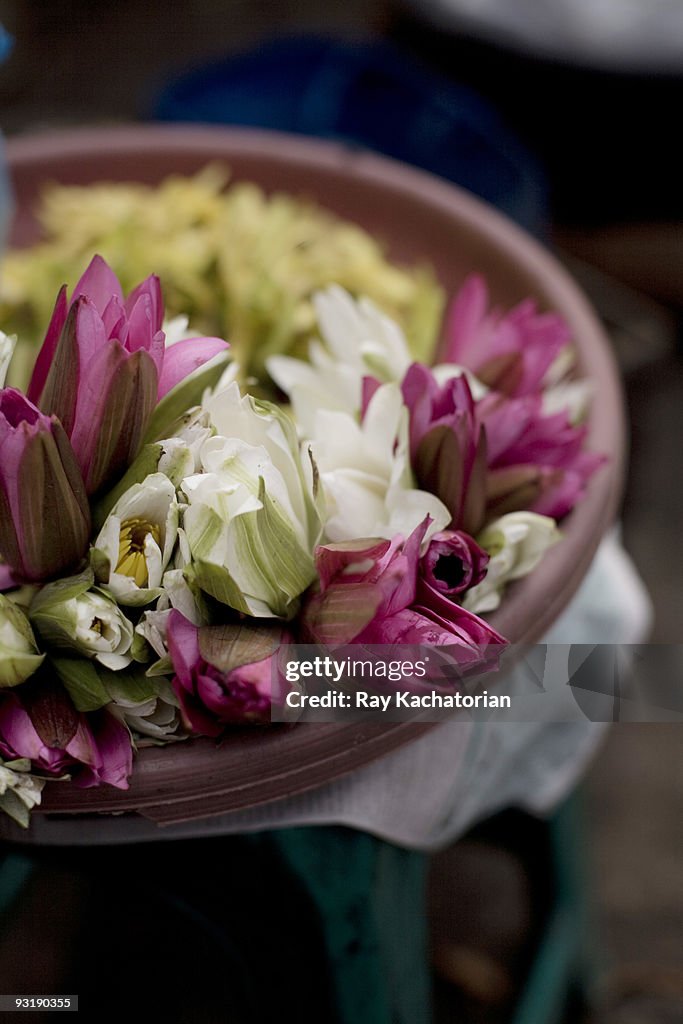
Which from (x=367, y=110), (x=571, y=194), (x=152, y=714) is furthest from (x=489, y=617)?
(x=571, y=194)

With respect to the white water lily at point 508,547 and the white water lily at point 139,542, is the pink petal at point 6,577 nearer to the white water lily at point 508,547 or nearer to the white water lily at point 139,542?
the white water lily at point 139,542

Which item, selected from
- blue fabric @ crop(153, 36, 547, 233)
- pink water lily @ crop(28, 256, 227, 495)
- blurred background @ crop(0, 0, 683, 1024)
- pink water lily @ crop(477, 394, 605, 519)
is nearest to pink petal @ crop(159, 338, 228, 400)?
pink water lily @ crop(28, 256, 227, 495)

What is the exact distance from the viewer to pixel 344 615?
29 cm

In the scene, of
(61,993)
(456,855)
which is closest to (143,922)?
(61,993)

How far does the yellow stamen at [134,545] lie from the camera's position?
11.6 inches

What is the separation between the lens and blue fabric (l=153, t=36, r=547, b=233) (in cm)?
91

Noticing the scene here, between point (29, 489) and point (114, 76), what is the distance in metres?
1.82

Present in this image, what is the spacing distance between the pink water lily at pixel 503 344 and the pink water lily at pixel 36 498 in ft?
0.62

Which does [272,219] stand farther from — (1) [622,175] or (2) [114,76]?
(2) [114,76]

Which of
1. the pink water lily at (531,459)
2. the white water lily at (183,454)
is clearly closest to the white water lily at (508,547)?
the pink water lily at (531,459)

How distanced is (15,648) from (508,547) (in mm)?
174

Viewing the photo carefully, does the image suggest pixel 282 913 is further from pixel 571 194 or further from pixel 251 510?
pixel 571 194

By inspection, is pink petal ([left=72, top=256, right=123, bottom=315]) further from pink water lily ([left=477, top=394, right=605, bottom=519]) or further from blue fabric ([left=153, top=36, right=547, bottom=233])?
blue fabric ([left=153, top=36, right=547, bottom=233])

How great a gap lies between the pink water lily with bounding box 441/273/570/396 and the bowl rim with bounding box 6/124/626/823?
0.06m
